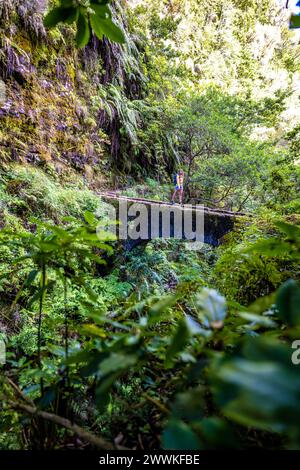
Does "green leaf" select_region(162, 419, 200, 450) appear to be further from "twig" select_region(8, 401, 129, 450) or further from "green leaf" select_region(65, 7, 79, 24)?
"green leaf" select_region(65, 7, 79, 24)

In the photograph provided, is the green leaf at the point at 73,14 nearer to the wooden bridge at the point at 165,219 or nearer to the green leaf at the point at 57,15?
the green leaf at the point at 57,15

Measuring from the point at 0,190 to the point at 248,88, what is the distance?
1092cm

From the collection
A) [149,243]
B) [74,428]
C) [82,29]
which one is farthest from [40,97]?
[74,428]

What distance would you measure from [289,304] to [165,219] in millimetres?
6168

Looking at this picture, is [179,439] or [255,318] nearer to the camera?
[179,439]

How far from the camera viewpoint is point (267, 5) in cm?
1098

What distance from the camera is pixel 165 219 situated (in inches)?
256

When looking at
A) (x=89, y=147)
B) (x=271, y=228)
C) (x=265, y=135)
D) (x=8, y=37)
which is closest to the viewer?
(x=271, y=228)

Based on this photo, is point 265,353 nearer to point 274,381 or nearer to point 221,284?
point 274,381

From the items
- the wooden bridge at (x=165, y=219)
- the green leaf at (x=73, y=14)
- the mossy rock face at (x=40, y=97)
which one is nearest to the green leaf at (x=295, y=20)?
the green leaf at (x=73, y=14)

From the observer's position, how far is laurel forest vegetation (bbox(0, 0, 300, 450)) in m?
0.40

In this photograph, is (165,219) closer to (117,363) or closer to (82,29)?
(82,29)

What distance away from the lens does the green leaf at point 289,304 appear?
336mm

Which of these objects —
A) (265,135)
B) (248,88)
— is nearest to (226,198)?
(248,88)
